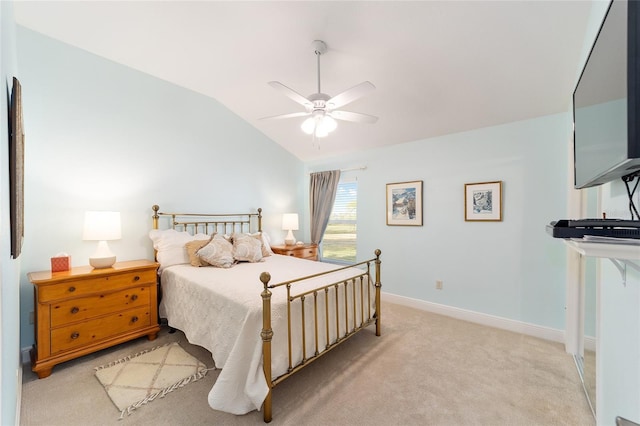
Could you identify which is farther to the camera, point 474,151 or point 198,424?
point 474,151

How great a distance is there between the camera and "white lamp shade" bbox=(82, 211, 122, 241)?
2.42m

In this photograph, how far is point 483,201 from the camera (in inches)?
121

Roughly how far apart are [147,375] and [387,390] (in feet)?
6.14

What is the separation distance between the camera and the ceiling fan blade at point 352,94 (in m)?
1.83

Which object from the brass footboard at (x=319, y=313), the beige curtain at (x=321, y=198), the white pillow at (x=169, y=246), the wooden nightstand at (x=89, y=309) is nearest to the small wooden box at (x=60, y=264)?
the wooden nightstand at (x=89, y=309)

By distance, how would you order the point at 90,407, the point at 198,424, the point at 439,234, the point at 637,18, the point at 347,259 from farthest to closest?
the point at 347,259, the point at 439,234, the point at 90,407, the point at 198,424, the point at 637,18

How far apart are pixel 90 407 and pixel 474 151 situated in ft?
13.7

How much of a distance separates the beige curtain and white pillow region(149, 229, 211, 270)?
2143mm

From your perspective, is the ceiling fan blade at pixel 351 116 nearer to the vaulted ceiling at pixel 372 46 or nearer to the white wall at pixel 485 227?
the vaulted ceiling at pixel 372 46

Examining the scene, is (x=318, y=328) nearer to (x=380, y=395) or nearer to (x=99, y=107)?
(x=380, y=395)

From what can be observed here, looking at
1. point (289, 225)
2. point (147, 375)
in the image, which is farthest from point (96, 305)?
point (289, 225)

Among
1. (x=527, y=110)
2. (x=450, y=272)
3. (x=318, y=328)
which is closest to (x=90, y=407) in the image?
(x=318, y=328)

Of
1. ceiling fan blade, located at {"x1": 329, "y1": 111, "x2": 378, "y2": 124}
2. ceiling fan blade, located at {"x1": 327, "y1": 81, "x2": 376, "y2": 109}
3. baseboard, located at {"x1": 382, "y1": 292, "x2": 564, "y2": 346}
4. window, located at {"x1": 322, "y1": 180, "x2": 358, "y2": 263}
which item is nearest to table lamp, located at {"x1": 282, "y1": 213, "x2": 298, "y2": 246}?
window, located at {"x1": 322, "y1": 180, "x2": 358, "y2": 263}

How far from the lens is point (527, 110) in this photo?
2703 millimetres
